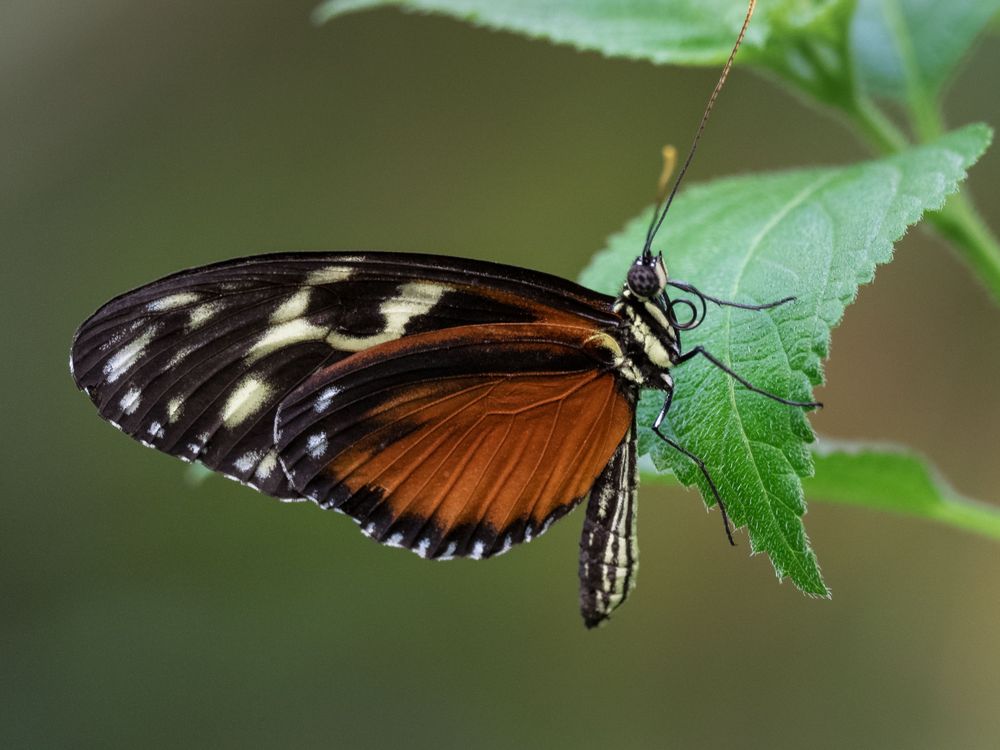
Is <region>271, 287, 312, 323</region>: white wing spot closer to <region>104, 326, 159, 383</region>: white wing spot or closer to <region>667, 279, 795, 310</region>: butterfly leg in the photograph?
<region>104, 326, 159, 383</region>: white wing spot

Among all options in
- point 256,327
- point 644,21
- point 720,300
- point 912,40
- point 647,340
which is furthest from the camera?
point 912,40

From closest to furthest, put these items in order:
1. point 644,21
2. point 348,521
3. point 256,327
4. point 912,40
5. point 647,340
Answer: point 647,340 → point 256,327 → point 644,21 → point 912,40 → point 348,521

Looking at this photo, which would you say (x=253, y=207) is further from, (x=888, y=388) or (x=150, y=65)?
(x=888, y=388)

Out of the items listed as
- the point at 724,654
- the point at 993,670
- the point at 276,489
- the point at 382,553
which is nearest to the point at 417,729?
the point at 382,553

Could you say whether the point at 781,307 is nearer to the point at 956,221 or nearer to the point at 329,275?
the point at 956,221

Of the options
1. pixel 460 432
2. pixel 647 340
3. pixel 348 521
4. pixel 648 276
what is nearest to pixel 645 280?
pixel 648 276

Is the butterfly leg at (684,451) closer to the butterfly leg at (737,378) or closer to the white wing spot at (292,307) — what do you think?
the butterfly leg at (737,378)

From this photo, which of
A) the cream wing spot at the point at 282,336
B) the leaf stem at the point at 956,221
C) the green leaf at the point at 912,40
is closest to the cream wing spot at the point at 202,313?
the cream wing spot at the point at 282,336
